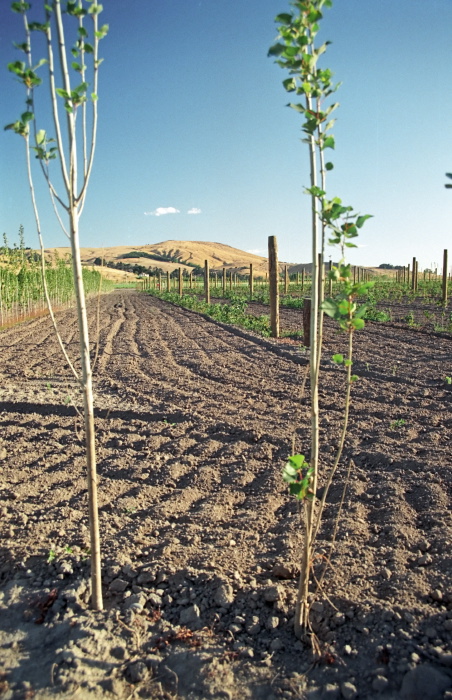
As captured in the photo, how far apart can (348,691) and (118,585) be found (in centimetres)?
116

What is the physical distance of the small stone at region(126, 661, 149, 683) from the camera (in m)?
1.91

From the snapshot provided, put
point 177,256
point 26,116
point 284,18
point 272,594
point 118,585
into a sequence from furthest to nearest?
point 177,256 → point 118,585 → point 272,594 → point 26,116 → point 284,18

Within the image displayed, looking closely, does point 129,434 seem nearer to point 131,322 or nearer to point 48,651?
point 48,651

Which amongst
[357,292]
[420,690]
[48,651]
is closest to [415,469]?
[420,690]

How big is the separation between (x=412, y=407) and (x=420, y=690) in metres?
4.15

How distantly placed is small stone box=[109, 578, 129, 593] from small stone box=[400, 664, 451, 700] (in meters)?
1.30

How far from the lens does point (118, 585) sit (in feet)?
7.91

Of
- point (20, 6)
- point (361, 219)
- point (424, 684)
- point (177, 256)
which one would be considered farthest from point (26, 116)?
point (177, 256)

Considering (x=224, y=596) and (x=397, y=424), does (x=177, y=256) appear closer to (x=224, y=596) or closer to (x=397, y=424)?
(x=397, y=424)

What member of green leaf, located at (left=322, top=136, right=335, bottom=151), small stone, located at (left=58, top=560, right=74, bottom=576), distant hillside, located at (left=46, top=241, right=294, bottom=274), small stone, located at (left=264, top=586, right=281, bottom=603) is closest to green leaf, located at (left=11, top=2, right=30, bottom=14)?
green leaf, located at (left=322, top=136, right=335, bottom=151)

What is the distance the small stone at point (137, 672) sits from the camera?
1911 mm

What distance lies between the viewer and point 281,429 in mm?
4906

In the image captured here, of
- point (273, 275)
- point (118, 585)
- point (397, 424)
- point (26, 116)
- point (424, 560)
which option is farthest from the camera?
point (273, 275)

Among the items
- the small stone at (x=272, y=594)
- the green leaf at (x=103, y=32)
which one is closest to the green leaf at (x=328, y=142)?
the green leaf at (x=103, y=32)
